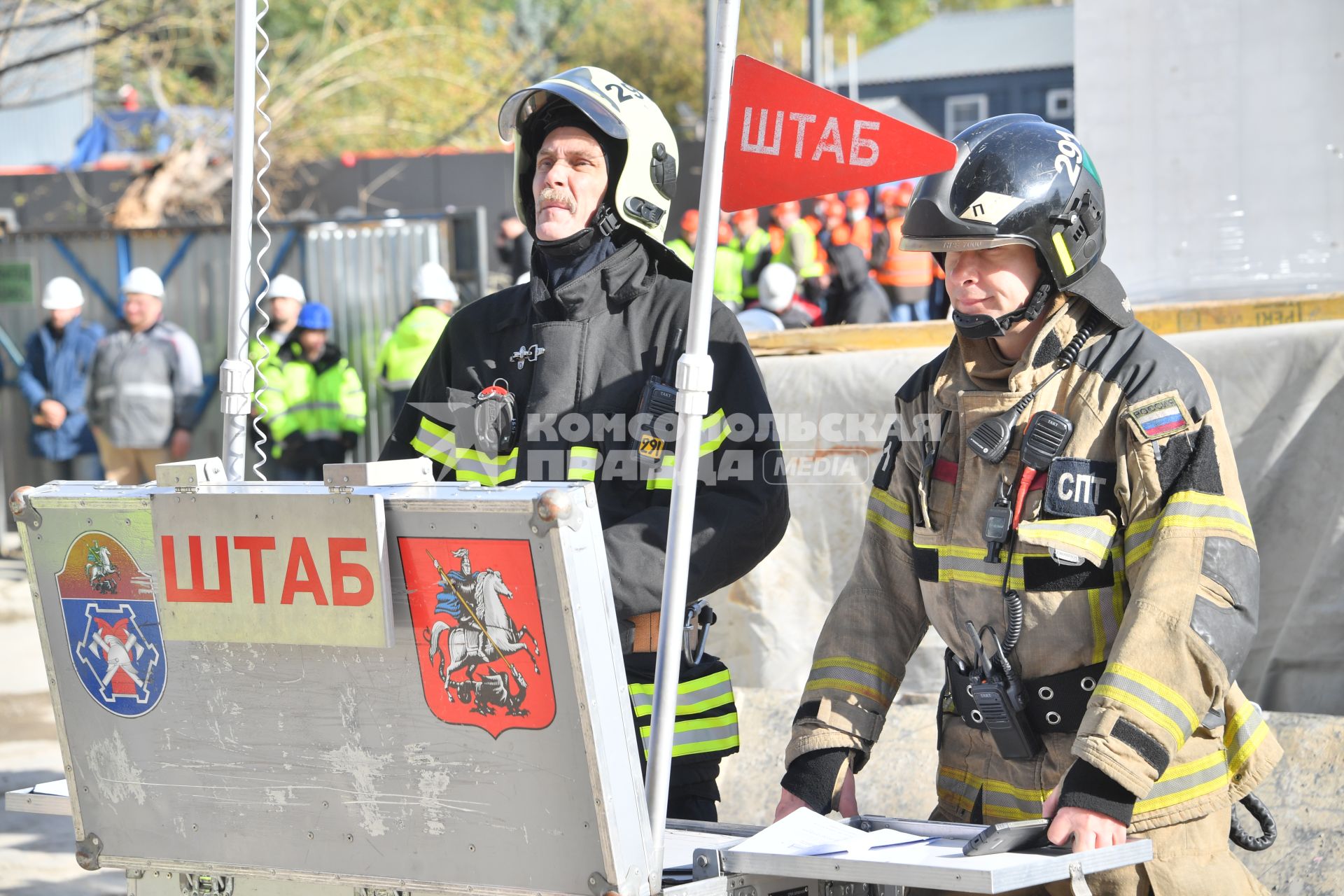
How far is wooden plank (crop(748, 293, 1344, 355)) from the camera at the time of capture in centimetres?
571

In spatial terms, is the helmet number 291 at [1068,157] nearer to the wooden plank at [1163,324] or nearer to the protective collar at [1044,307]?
the protective collar at [1044,307]

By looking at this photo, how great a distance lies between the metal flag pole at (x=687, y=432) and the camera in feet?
8.27

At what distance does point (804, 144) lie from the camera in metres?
2.75

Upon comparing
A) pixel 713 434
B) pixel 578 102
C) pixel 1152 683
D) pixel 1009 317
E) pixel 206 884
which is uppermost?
pixel 578 102

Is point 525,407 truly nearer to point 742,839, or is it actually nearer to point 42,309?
point 742,839

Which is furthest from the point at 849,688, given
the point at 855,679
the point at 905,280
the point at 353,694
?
the point at 905,280

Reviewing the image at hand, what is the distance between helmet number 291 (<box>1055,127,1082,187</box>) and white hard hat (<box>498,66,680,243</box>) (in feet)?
Result: 3.11

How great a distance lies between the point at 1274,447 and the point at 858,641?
2.68 meters

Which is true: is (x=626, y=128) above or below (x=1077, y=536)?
above

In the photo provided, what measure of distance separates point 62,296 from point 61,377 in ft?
2.10

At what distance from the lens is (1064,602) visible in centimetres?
272

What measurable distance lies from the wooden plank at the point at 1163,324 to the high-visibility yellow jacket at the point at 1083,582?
10.1 ft

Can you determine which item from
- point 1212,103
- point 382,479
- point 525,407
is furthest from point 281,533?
point 1212,103

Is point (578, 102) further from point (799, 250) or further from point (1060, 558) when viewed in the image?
point (799, 250)
